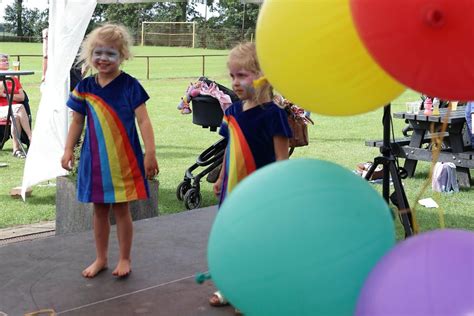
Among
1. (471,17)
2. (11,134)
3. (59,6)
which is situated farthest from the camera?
(11,134)

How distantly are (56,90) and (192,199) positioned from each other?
60.7 inches

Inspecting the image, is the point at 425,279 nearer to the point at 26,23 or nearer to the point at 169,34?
the point at 169,34

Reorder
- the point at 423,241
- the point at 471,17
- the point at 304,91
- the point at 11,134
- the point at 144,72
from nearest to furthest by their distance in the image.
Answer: the point at 471,17 → the point at 423,241 → the point at 304,91 → the point at 11,134 → the point at 144,72

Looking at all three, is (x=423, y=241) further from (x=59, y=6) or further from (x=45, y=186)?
(x=45, y=186)

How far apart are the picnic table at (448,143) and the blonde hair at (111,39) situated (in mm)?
4191

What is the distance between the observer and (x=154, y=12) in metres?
53.7

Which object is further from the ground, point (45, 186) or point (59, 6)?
point (59, 6)

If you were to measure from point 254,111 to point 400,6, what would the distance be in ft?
4.87

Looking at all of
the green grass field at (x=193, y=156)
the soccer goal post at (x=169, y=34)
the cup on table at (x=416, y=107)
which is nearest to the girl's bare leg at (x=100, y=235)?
the green grass field at (x=193, y=156)

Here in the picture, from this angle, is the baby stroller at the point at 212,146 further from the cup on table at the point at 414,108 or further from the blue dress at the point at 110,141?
the blue dress at the point at 110,141

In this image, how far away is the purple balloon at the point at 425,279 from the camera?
206cm

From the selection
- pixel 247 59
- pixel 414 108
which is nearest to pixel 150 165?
pixel 247 59

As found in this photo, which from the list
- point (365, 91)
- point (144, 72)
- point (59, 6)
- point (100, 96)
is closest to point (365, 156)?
point (59, 6)

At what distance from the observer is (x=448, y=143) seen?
8.55 meters
